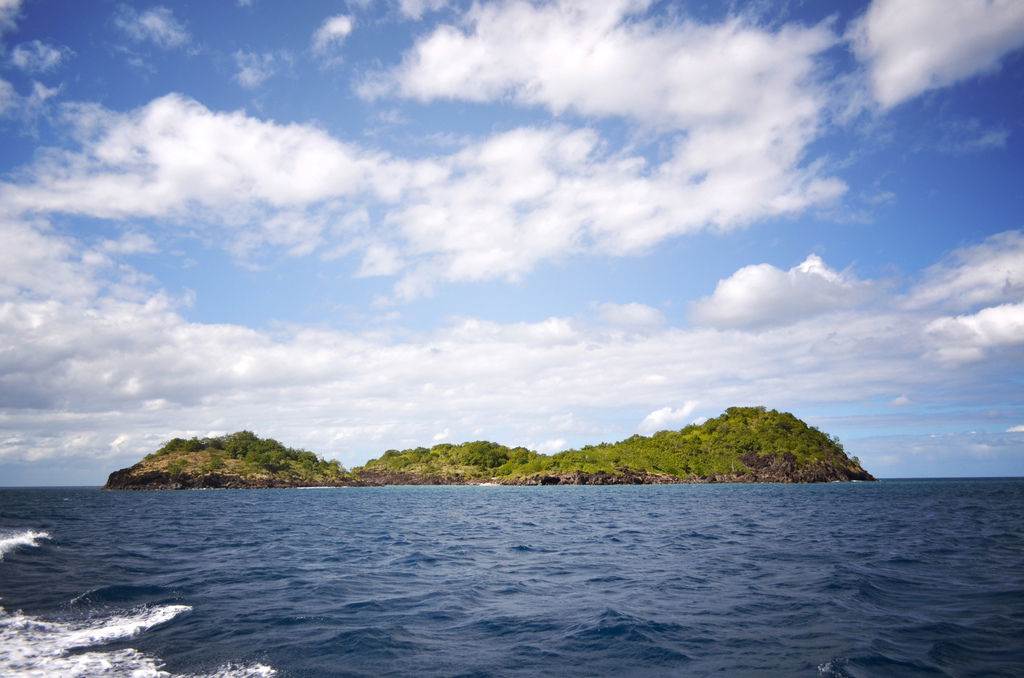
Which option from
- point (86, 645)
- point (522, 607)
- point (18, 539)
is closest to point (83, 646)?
point (86, 645)

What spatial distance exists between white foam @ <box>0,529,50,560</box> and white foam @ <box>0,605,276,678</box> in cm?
1982

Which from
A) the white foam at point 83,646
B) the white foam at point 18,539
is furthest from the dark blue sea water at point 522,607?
the white foam at point 18,539

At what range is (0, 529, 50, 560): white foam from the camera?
35509mm

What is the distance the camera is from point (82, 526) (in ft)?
179

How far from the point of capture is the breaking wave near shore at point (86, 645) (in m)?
14.4

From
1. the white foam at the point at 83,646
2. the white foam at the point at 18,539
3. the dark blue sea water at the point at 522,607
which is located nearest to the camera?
the white foam at the point at 83,646

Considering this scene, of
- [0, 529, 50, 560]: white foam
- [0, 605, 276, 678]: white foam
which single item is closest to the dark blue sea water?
[0, 605, 276, 678]: white foam

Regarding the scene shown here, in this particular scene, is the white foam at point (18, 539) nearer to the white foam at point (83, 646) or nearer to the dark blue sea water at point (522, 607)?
the dark blue sea water at point (522, 607)

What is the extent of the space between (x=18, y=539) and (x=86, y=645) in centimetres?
3441

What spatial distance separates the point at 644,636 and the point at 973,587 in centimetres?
1705

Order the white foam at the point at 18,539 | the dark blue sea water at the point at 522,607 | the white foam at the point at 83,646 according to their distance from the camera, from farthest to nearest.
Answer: the white foam at the point at 18,539 < the dark blue sea water at the point at 522,607 < the white foam at the point at 83,646

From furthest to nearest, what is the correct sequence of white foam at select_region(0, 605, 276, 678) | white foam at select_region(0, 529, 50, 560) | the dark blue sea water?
white foam at select_region(0, 529, 50, 560) < the dark blue sea water < white foam at select_region(0, 605, 276, 678)

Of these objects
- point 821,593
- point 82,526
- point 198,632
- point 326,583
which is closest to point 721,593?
point 821,593

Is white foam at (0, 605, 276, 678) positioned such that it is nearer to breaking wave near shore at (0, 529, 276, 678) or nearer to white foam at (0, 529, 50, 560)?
breaking wave near shore at (0, 529, 276, 678)
